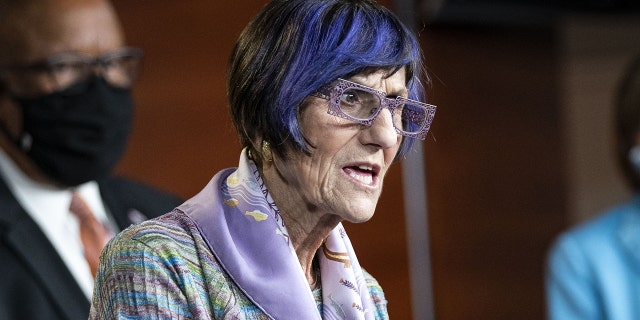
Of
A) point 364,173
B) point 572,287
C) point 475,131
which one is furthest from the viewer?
point 475,131

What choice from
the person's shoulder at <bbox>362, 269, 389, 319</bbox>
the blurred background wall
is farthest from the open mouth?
the blurred background wall

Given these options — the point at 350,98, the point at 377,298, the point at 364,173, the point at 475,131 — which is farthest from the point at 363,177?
the point at 475,131

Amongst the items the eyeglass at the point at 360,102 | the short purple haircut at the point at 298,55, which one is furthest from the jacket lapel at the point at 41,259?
the eyeglass at the point at 360,102

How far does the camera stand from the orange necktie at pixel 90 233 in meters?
3.04

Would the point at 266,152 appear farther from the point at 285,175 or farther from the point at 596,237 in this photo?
the point at 596,237

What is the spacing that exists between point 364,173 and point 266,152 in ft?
0.48

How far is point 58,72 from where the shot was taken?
312 centimetres

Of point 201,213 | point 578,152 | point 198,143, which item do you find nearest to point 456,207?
point 578,152

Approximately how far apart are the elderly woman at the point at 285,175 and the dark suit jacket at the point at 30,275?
1.15 m

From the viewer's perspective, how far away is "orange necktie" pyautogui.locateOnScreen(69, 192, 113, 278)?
9.97 feet

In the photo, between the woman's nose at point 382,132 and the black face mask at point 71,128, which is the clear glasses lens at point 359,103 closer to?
the woman's nose at point 382,132

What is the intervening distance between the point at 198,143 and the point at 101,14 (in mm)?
777

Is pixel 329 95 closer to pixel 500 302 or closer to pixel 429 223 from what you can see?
pixel 429 223

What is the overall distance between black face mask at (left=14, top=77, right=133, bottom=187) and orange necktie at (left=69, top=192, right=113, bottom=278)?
8 centimetres
